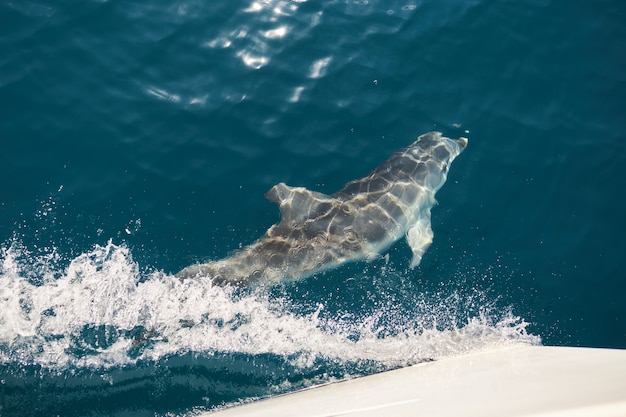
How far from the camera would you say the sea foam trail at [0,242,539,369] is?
8.88m

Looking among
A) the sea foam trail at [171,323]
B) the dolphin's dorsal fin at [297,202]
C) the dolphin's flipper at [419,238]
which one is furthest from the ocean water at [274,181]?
the dolphin's dorsal fin at [297,202]

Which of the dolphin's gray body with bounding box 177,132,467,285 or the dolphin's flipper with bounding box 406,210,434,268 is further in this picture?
the dolphin's flipper with bounding box 406,210,434,268

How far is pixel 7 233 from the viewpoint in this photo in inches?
377

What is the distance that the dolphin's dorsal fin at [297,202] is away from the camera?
1030 cm

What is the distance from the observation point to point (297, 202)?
10.4 meters

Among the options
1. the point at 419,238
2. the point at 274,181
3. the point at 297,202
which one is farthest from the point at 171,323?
the point at 419,238

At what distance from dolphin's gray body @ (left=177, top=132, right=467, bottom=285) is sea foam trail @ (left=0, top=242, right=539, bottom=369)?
53cm

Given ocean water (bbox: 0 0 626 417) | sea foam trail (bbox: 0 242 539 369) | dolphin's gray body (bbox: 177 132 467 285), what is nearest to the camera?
sea foam trail (bbox: 0 242 539 369)

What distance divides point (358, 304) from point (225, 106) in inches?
199

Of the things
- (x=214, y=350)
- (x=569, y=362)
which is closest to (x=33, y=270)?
(x=214, y=350)

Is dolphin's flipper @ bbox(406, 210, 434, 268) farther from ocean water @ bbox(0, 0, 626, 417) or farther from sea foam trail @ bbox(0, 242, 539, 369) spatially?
sea foam trail @ bbox(0, 242, 539, 369)

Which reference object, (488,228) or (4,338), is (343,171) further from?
(4,338)

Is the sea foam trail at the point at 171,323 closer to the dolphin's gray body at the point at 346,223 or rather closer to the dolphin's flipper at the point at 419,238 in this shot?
the dolphin's gray body at the point at 346,223

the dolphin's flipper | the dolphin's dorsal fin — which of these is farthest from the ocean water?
the dolphin's dorsal fin
